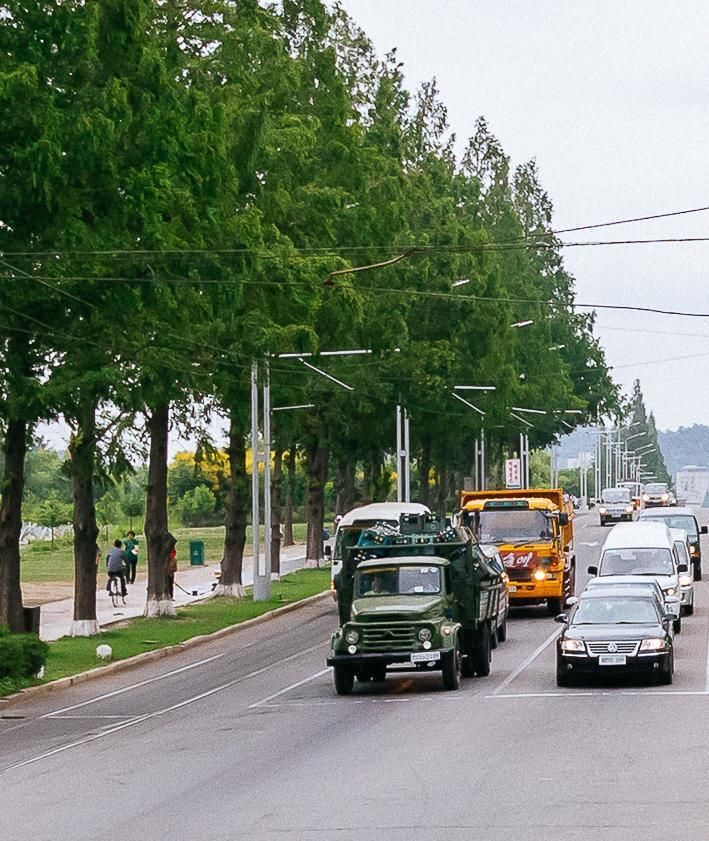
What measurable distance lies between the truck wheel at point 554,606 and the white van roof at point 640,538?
2275mm

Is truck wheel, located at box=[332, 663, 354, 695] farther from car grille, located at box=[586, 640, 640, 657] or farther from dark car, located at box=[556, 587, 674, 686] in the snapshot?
car grille, located at box=[586, 640, 640, 657]

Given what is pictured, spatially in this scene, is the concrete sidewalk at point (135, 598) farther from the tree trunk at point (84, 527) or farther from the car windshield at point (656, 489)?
the car windshield at point (656, 489)

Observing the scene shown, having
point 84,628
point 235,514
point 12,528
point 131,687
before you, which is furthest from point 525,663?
point 235,514

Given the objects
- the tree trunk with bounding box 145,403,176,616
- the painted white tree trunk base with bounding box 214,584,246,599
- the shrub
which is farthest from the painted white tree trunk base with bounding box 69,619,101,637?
the painted white tree trunk base with bounding box 214,584,246,599

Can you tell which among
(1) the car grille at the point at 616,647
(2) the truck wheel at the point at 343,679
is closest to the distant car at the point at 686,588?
(1) the car grille at the point at 616,647

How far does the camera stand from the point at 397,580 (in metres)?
29.6

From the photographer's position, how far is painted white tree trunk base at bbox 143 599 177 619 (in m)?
46.6

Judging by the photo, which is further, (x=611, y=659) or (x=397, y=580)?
(x=397, y=580)

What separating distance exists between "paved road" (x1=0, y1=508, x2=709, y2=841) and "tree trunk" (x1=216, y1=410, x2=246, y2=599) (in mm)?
18440

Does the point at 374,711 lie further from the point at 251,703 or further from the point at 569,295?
the point at 569,295

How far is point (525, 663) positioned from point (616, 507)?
76498 millimetres

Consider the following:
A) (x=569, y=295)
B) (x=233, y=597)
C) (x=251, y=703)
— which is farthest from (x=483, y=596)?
(x=569, y=295)

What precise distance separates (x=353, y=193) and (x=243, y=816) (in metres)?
38.8

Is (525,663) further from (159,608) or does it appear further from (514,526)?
(159,608)
